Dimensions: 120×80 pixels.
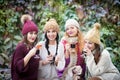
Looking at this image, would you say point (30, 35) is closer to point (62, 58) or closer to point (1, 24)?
point (62, 58)

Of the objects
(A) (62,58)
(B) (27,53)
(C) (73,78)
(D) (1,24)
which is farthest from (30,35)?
(D) (1,24)

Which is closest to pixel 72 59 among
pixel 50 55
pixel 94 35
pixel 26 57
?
pixel 50 55

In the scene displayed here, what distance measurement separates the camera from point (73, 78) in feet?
11.8

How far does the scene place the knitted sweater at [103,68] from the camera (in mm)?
3482

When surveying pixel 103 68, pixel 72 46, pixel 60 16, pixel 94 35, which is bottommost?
pixel 103 68

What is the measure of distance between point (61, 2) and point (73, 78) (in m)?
1.65

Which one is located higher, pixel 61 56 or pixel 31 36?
pixel 31 36

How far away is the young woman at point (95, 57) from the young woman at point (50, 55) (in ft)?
0.89

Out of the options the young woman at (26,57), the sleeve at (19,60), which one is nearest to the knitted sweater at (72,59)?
the young woman at (26,57)

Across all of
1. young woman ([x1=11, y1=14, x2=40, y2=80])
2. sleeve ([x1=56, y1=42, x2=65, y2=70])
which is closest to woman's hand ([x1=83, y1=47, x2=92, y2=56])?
sleeve ([x1=56, y1=42, x2=65, y2=70])

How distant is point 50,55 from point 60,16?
135 cm

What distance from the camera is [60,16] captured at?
4773 millimetres

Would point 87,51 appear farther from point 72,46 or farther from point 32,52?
point 32,52

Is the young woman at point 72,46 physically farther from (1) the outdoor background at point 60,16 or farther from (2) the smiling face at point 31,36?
(1) the outdoor background at point 60,16
